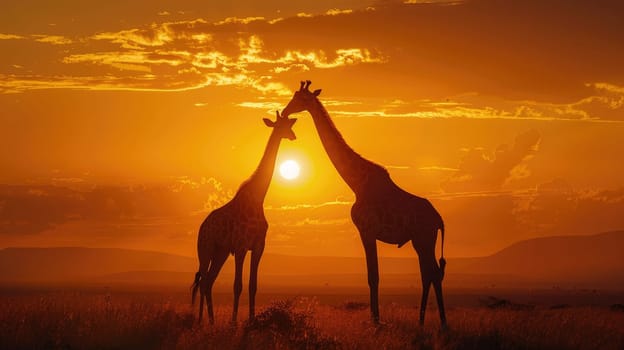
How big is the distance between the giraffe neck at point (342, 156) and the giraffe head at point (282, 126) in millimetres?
1165

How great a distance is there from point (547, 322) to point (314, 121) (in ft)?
26.7

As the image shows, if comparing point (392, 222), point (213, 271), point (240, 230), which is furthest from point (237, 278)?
point (392, 222)

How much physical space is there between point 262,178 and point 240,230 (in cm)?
161

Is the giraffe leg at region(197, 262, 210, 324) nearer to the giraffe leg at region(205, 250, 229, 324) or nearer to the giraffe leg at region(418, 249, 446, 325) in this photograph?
the giraffe leg at region(205, 250, 229, 324)

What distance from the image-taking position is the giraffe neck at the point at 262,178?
73.6 feet

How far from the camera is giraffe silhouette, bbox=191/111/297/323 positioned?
21672mm

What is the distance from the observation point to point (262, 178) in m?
22.6

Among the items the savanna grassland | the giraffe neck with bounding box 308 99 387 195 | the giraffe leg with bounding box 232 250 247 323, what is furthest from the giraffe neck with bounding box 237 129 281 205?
the savanna grassland

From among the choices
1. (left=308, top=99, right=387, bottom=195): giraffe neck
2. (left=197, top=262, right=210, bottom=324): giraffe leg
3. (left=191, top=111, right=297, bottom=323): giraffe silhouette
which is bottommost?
(left=197, top=262, right=210, bottom=324): giraffe leg

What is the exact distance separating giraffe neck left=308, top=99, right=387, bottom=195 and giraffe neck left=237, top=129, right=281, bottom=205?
1737 millimetres

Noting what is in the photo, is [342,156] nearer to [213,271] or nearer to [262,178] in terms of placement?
[262,178]

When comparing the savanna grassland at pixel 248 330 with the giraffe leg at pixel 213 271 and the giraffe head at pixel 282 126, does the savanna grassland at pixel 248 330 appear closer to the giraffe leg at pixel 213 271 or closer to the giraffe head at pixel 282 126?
the giraffe leg at pixel 213 271

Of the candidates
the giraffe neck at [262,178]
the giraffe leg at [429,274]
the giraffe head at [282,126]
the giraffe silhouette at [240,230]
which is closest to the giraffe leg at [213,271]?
the giraffe silhouette at [240,230]

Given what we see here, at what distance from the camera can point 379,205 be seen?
22969 millimetres
